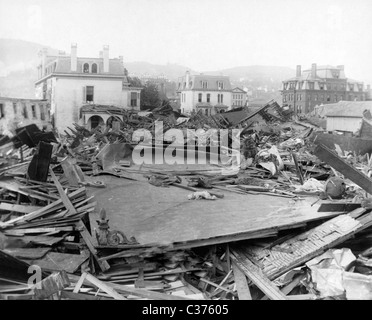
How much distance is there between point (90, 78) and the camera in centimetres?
3725

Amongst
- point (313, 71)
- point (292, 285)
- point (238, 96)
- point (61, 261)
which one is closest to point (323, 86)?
point (313, 71)

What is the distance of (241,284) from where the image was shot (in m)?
6.18

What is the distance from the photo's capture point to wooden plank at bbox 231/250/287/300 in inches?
228

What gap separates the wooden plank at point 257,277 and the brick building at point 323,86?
50.7m

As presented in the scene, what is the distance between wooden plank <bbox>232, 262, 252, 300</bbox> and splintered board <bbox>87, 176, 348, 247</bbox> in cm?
53

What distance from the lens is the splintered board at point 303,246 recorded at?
6469mm

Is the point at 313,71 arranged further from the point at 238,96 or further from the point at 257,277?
the point at 257,277

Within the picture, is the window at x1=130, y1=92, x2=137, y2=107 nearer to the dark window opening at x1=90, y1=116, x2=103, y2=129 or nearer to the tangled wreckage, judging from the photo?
the dark window opening at x1=90, y1=116, x2=103, y2=129

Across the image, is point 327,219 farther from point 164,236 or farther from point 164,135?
point 164,135

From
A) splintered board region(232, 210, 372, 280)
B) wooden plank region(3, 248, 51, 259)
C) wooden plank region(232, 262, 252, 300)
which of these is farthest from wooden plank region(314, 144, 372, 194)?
wooden plank region(3, 248, 51, 259)

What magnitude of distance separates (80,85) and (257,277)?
33814mm
